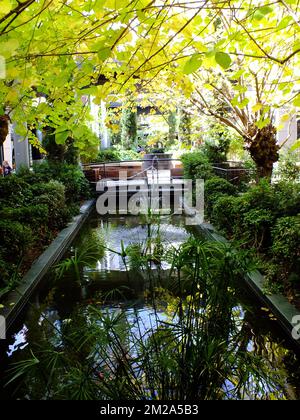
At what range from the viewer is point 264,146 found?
9.63m

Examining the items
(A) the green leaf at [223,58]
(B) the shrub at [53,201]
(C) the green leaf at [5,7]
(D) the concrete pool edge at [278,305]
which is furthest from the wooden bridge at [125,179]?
(A) the green leaf at [223,58]

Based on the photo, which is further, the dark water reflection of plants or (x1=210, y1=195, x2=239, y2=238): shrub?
(x1=210, y1=195, x2=239, y2=238): shrub

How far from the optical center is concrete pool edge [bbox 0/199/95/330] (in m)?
4.92

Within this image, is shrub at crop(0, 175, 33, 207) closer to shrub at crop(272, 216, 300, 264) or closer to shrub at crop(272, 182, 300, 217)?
shrub at crop(272, 182, 300, 217)

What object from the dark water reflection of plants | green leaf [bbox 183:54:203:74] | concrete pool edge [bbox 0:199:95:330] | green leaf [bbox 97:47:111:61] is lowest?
concrete pool edge [bbox 0:199:95:330]

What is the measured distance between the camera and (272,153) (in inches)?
383

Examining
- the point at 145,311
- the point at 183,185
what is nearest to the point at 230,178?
the point at 183,185

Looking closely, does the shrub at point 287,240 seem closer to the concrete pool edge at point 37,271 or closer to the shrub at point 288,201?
the shrub at point 288,201

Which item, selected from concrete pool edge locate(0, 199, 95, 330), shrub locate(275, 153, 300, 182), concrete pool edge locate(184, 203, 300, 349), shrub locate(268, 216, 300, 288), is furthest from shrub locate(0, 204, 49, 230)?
shrub locate(275, 153, 300, 182)

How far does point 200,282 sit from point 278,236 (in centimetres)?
291

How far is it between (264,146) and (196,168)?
436cm

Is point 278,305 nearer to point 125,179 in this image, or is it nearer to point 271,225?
point 271,225

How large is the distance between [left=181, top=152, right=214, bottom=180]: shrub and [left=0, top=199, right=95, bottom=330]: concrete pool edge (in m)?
4.20

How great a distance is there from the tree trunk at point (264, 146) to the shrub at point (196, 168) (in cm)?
267
